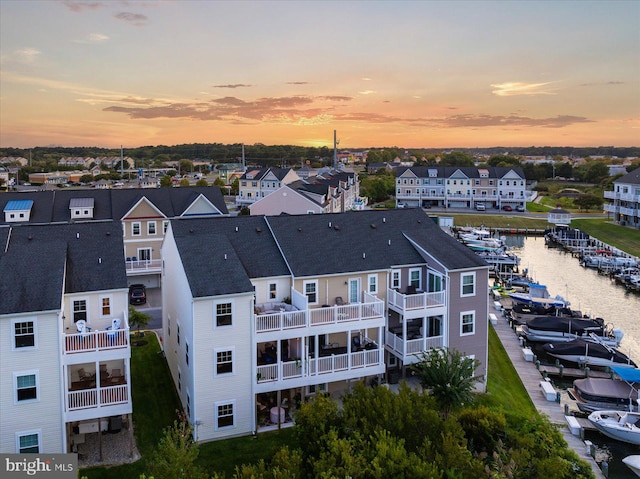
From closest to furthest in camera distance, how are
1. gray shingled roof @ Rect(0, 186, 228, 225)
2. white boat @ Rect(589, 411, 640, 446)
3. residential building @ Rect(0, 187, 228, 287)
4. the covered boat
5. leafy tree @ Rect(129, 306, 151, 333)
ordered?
white boat @ Rect(589, 411, 640, 446) < the covered boat < leafy tree @ Rect(129, 306, 151, 333) < residential building @ Rect(0, 187, 228, 287) < gray shingled roof @ Rect(0, 186, 228, 225)

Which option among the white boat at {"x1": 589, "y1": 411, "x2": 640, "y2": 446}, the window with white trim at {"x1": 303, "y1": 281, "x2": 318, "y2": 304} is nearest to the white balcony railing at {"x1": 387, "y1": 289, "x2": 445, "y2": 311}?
the window with white trim at {"x1": 303, "y1": 281, "x2": 318, "y2": 304}

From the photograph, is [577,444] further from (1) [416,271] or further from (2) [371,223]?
(2) [371,223]

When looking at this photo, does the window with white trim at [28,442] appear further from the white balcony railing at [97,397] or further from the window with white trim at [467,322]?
the window with white trim at [467,322]

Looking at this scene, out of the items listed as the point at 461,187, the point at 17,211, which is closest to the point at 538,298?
the point at 17,211

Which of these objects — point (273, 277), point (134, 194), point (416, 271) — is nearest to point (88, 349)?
point (273, 277)

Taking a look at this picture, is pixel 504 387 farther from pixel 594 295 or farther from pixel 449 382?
pixel 594 295

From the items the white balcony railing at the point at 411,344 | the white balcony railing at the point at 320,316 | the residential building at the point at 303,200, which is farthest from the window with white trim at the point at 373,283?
the residential building at the point at 303,200

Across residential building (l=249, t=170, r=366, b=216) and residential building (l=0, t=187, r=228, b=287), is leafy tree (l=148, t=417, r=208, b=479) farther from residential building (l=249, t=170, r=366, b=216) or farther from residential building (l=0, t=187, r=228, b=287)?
residential building (l=249, t=170, r=366, b=216)
